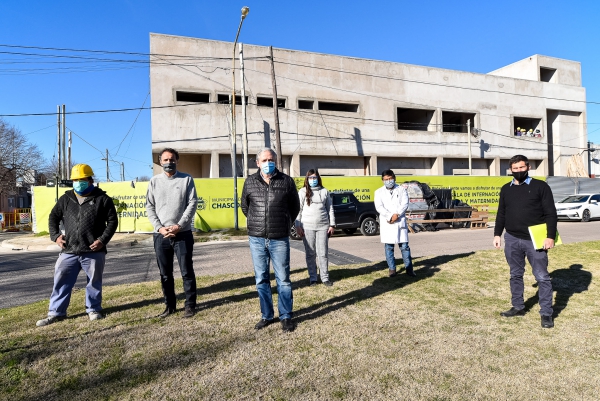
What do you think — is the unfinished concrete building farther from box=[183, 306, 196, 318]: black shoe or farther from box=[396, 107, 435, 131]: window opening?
box=[183, 306, 196, 318]: black shoe

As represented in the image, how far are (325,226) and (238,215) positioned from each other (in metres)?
12.0

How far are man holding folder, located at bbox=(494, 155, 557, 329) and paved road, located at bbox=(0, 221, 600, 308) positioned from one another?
12.7ft

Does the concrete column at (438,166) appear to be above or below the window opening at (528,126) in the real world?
below

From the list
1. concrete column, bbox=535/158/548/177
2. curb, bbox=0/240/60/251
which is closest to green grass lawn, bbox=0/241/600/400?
curb, bbox=0/240/60/251

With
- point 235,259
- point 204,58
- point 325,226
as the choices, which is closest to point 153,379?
point 325,226

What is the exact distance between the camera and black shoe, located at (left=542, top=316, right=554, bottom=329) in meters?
4.07

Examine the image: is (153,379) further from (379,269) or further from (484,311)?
(379,269)

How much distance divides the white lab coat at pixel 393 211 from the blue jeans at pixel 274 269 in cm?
292

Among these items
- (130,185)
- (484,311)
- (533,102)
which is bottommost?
(484,311)

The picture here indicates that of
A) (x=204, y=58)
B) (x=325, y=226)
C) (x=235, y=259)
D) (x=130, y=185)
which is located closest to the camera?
(x=325, y=226)

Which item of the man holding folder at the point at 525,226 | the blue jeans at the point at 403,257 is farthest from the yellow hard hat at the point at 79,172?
the man holding folder at the point at 525,226

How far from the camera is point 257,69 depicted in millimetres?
26000

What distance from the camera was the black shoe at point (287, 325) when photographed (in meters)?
4.04

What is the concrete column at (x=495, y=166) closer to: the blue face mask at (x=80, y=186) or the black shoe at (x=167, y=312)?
the black shoe at (x=167, y=312)
